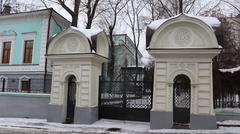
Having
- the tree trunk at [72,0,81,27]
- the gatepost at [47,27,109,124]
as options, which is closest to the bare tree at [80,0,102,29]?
the tree trunk at [72,0,81,27]

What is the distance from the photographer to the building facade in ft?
65.0

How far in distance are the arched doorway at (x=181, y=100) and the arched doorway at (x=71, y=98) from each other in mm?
4820

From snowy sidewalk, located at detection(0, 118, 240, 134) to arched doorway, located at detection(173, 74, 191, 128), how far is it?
2.67 feet

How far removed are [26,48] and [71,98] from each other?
399 inches

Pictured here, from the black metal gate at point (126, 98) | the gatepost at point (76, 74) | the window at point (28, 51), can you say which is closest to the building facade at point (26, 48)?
the window at point (28, 51)

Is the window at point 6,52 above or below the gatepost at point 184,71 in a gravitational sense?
above

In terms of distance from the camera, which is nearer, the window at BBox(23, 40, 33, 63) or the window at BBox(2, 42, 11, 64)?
the window at BBox(23, 40, 33, 63)

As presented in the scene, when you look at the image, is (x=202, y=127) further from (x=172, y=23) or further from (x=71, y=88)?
Answer: (x=71, y=88)

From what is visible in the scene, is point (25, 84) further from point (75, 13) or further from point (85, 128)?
point (85, 128)

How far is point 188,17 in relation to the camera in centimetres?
1017

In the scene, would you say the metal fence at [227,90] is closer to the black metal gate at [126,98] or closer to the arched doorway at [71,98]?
the black metal gate at [126,98]

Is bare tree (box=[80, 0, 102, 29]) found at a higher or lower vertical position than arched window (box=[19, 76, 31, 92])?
higher

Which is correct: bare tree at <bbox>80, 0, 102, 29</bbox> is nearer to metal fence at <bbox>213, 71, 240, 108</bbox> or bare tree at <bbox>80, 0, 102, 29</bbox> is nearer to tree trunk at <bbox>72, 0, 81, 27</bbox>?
tree trunk at <bbox>72, 0, 81, 27</bbox>

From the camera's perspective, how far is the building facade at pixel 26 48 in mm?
19797
